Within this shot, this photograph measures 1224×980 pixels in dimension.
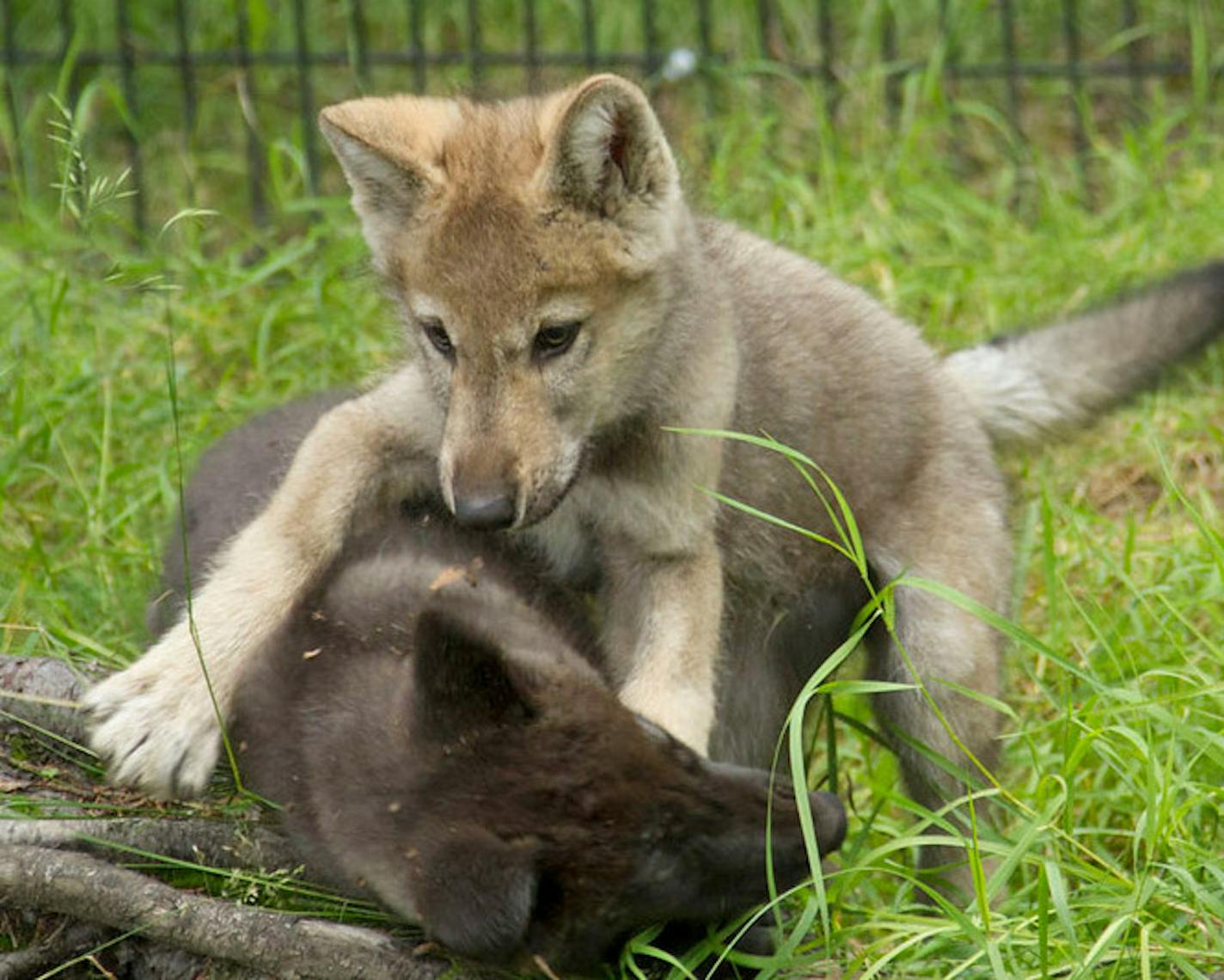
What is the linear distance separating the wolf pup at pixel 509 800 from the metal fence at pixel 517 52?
4.25 meters

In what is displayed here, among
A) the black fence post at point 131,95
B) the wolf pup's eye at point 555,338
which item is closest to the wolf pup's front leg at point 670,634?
the wolf pup's eye at point 555,338

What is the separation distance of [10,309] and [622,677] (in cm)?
327

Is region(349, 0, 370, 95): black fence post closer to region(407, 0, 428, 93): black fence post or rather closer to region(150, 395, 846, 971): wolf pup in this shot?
region(407, 0, 428, 93): black fence post

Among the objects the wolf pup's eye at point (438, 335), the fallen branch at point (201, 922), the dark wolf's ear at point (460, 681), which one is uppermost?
the wolf pup's eye at point (438, 335)

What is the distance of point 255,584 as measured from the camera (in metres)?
4.17

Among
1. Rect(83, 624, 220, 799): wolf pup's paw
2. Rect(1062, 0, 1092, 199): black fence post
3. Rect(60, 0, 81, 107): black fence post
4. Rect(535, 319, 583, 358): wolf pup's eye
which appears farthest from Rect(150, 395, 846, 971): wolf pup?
Rect(1062, 0, 1092, 199): black fence post

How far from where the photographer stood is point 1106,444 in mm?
6516

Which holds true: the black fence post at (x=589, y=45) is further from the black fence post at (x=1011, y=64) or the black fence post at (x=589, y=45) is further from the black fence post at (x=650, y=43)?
the black fence post at (x=1011, y=64)

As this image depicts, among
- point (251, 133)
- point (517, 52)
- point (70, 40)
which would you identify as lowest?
point (251, 133)

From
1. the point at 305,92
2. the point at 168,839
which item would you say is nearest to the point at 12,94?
the point at 305,92

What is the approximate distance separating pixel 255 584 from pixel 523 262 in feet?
3.01

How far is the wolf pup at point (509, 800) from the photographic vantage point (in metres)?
3.23

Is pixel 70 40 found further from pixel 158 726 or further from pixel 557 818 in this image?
pixel 557 818

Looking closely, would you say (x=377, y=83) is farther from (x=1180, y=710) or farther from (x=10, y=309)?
(x=1180, y=710)
